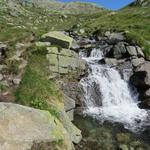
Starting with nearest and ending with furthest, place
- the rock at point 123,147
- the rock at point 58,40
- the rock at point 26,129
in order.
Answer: the rock at point 26,129 → the rock at point 123,147 → the rock at point 58,40

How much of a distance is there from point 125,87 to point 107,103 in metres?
4.10

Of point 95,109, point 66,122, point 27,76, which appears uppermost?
point 27,76

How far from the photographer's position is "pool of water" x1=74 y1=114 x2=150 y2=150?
25.8m

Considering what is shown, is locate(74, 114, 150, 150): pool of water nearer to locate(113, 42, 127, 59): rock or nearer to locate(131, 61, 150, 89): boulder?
locate(131, 61, 150, 89): boulder

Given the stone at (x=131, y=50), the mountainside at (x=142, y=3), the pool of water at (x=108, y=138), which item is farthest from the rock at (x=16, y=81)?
the mountainside at (x=142, y=3)

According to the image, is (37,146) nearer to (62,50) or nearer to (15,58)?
(15,58)

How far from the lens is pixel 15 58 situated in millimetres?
34344

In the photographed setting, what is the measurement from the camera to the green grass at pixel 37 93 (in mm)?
25375

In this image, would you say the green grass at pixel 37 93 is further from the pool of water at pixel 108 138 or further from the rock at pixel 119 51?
the rock at pixel 119 51

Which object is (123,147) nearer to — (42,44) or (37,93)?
(37,93)

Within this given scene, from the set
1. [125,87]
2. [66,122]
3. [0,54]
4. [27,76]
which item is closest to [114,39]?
[125,87]

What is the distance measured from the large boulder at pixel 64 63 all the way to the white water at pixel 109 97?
1.85m

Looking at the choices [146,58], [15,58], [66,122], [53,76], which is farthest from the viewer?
[146,58]

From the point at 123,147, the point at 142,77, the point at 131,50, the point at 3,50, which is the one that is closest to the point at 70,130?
the point at 123,147
